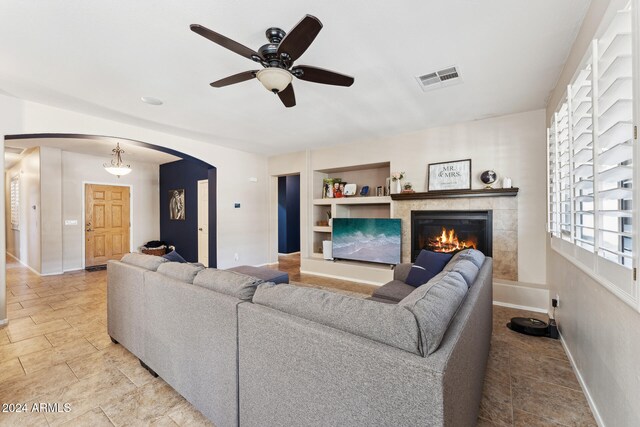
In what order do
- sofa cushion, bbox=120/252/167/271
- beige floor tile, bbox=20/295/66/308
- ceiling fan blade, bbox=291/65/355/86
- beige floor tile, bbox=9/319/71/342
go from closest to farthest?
ceiling fan blade, bbox=291/65/355/86 → sofa cushion, bbox=120/252/167/271 → beige floor tile, bbox=9/319/71/342 → beige floor tile, bbox=20/295/66/308

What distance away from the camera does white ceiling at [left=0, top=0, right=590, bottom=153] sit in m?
1.86

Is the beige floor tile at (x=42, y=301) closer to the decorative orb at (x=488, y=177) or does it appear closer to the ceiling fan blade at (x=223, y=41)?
the ceiling fan blade at (x=223, y=41)

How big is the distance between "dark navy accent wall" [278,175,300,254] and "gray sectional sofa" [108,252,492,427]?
6350 millimetres

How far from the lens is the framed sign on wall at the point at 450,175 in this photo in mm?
4113

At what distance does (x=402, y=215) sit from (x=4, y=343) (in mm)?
5087

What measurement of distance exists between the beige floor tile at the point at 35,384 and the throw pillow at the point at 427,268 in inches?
118

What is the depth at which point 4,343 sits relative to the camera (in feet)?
8.82

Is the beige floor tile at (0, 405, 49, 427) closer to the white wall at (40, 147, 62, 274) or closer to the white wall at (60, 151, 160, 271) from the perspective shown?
the white wall at (40, 147, 62, 274)

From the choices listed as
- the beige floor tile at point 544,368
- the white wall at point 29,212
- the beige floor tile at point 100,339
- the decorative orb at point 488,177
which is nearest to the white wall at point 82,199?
the white wall at point 29,212

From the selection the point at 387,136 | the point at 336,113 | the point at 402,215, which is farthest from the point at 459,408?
the point at 387,136

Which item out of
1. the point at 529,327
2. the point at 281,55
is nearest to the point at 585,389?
the point at 529,327

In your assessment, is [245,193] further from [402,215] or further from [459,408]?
[459,408]

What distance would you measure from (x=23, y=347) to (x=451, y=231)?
17.2ft

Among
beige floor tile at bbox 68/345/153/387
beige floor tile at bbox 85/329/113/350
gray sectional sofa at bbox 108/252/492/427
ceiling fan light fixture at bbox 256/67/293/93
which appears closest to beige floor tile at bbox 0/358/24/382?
beige floor tile at bbox 68/345/153/387
